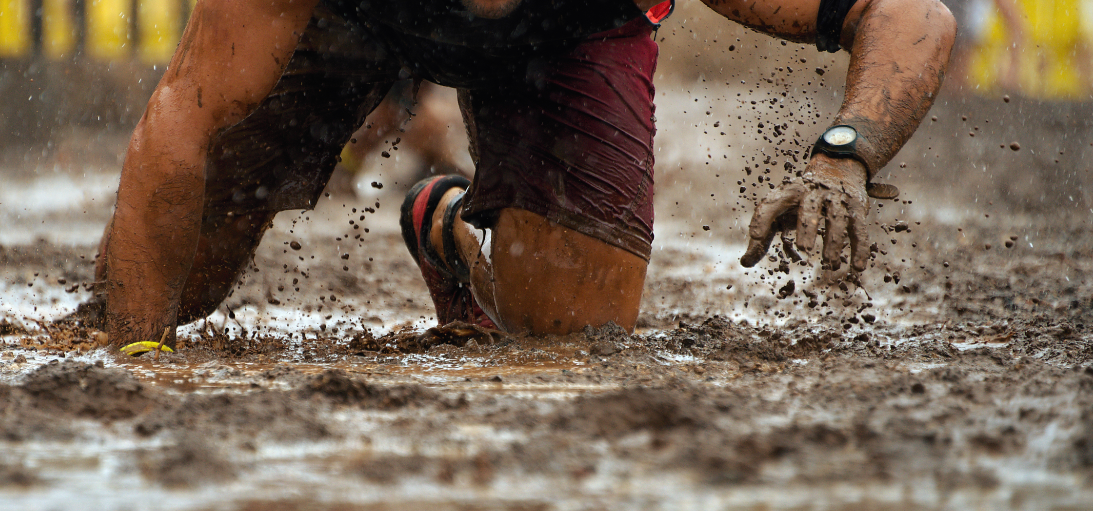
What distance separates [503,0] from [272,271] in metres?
2.53

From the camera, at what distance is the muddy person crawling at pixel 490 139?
1.70 metres

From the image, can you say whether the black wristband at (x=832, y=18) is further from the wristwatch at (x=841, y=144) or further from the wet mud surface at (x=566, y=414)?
the wet mud surface at (x=566, y=414)

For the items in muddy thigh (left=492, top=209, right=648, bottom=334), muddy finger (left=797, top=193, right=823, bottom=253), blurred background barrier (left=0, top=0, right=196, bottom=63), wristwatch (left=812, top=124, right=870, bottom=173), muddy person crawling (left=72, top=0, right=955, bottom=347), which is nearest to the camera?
muddy finger (left=797, top=193, right=823, bottom=253)

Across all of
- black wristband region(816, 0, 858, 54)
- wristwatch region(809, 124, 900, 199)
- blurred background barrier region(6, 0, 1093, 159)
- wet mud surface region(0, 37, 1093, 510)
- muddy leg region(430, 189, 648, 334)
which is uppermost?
blurred background barrier region(6, 0, 1093, 159)

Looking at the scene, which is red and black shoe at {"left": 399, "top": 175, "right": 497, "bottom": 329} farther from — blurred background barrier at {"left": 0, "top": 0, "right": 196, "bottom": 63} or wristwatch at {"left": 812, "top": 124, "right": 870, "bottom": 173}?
blurred background barrier at {"left": 0, "top": 0, "right": 196, "bottom": 63}

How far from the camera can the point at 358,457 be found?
37.1 inches

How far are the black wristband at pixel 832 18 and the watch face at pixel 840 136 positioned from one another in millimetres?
273

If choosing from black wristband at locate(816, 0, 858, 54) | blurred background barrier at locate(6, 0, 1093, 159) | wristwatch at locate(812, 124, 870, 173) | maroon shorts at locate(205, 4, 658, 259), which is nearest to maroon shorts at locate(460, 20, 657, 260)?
maroon shorts at locate(205, 4, 658, 259)

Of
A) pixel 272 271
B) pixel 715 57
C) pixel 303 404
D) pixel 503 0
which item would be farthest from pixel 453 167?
pixel 303 404

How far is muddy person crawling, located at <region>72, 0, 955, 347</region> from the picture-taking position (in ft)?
5.58

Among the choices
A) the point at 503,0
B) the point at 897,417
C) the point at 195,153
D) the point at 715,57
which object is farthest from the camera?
the point at 715,57

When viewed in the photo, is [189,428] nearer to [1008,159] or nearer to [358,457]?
[358,457]

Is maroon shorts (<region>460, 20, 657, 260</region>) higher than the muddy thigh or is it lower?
higher

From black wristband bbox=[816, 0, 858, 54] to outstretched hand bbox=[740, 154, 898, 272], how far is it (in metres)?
0.43
